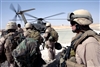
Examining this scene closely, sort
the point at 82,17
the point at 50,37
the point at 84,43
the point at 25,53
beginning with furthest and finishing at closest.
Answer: the point at 50,37 → the point at 25,53 → the point at 82,17 → the point at 84,43

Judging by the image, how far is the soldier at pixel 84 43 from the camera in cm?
151

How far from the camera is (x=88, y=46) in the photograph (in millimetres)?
1580

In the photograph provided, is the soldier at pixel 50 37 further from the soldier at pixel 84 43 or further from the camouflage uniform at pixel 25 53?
the soldier at pixel 84 43

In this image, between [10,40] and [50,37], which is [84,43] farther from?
[50,37]

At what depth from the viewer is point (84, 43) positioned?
65.1 inches

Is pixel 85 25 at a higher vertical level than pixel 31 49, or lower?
higher

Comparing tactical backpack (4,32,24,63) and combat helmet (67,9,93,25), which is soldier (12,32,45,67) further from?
combat helmet (67,9,93,25)

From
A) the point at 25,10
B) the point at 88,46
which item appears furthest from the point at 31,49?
the point at 25,10

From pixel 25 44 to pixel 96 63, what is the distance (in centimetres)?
248

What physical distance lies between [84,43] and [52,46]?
5.49 m

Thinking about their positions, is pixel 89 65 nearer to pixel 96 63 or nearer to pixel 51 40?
pixel 96 63

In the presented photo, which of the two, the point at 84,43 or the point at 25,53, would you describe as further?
the point at 25,53

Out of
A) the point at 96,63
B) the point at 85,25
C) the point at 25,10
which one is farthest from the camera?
the point at 25,10


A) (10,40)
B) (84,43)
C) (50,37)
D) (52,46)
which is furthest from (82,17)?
(52,46)
